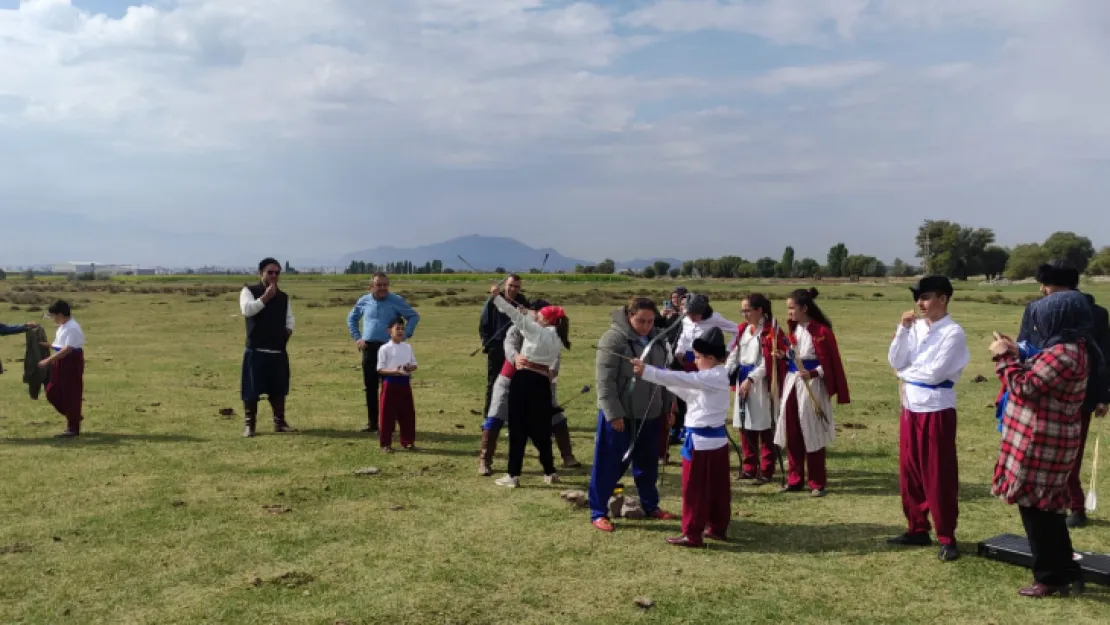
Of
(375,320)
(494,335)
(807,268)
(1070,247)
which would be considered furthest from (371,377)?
(807,268)

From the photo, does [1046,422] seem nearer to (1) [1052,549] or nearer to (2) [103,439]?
(1) [1052,549]

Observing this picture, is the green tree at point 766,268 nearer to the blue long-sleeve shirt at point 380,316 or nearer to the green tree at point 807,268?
the green tree at point 807,268

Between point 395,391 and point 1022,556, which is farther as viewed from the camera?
point 395,391

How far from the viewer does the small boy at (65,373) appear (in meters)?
11.2

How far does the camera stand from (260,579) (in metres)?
5.98

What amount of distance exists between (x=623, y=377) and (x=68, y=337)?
28.4 ft

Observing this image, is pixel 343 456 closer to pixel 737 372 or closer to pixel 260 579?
pixel 260 579

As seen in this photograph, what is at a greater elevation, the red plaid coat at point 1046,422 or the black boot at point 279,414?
the red plaid coat at point 1046,422

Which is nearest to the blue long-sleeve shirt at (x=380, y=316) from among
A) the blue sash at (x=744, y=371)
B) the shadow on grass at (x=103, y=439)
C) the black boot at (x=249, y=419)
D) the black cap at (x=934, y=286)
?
the black boot at (x=249, y=419)

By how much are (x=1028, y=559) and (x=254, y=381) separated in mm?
9684

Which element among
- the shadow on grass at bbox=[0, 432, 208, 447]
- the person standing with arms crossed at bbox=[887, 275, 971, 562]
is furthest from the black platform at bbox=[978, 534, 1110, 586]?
the shadow on grass at bbox=[0, 432, 208, 447]

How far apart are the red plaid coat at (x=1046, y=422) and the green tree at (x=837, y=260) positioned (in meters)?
160

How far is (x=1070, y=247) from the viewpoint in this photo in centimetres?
11700

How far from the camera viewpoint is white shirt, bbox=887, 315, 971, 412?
6332mm
